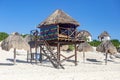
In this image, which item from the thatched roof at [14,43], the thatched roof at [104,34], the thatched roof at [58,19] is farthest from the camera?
the thatched roof at [104,34]

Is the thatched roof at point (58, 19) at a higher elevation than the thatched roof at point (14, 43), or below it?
higher

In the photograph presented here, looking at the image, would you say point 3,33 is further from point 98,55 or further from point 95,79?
point 95,79

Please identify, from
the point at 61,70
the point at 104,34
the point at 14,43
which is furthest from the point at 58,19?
the point at 104,34

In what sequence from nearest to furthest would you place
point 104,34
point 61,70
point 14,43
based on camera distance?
1. point 61,70
2. point 14,43
3. point 104,34

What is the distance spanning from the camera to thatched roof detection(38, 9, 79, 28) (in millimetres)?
25125

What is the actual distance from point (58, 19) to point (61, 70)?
5.24 m

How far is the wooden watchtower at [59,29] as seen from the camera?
81.3 feet

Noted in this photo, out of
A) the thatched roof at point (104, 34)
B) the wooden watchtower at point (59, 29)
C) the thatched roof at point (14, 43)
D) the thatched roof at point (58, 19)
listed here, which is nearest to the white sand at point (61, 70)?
the thatched roof at point (14, 43)

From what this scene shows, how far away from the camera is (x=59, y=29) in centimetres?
2516

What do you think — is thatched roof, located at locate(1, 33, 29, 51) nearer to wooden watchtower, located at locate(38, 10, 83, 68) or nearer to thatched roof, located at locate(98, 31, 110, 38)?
wooden watchtower, located at locate(38, 10, 83, 68)

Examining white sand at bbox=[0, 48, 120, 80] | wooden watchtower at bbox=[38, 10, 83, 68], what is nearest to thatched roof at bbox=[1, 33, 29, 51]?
white sand at bbox=[0, 48, 120, 80]

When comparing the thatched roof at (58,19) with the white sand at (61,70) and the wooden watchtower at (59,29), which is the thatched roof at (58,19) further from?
the white sand at (61,70)

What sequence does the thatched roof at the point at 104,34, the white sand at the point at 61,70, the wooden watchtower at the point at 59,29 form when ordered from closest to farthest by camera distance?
1. the white sand at the point at 61,70
2. the wooden watchtower at the point at 59,29
3. the thatched roof at the point at 104,34

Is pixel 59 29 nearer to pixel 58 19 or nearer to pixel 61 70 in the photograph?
pixel 58 19
